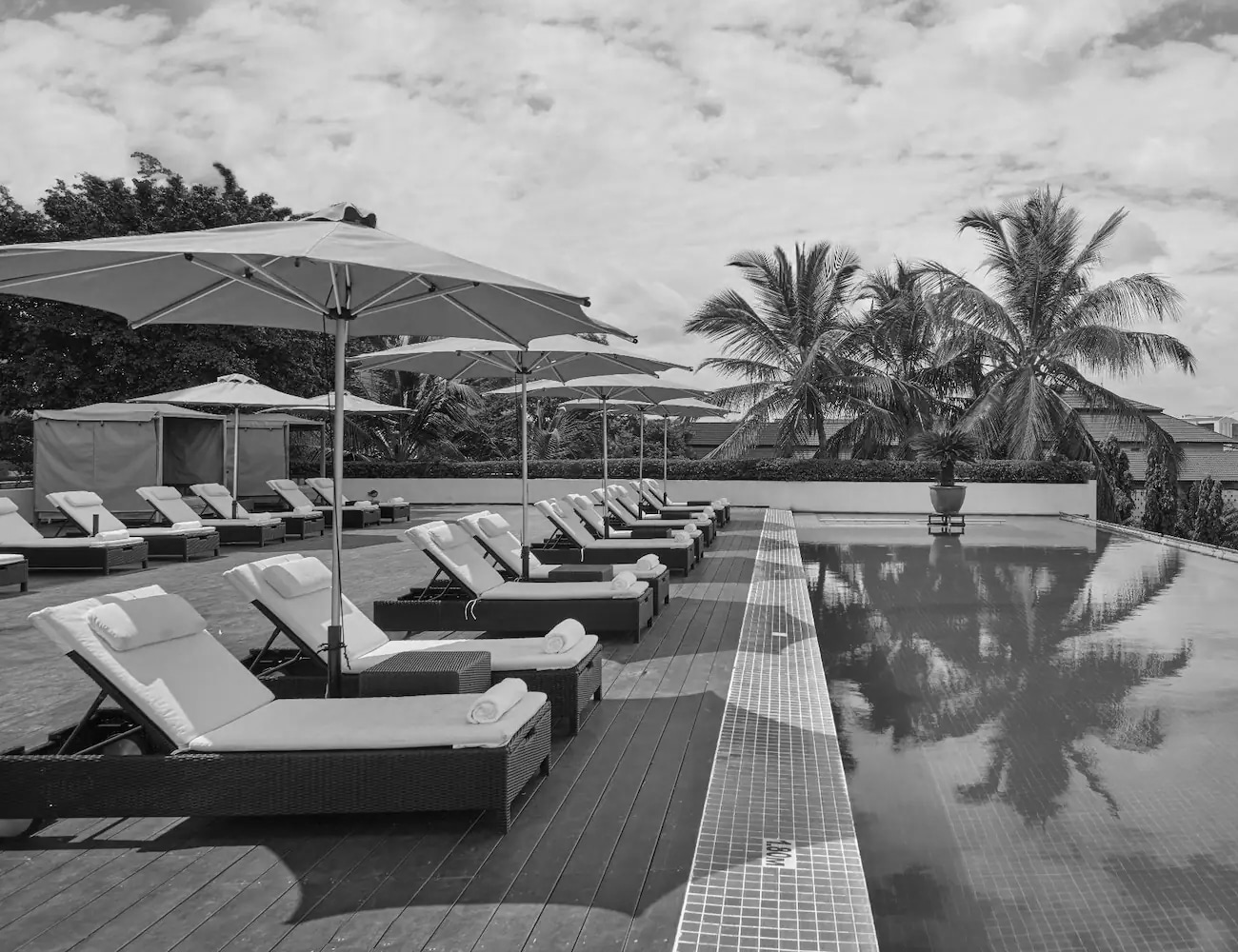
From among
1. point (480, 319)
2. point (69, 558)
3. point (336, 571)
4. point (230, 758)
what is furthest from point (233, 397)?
point (230, 758)

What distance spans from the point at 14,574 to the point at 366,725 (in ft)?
22.7

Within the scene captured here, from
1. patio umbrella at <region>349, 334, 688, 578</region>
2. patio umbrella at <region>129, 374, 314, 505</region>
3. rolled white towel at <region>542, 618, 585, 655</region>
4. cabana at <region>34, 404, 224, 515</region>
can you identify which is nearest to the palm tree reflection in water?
rolled white towel at <region>542, 618, 585, 655</region>

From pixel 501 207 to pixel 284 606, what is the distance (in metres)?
14.9

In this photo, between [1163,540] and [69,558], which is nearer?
[69,558]

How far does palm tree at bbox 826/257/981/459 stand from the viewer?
2144cm

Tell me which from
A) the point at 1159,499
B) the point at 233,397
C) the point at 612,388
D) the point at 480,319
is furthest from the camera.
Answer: the point at 1159,499

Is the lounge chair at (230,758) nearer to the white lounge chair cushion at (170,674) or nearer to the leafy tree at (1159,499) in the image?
the white lounge chair cushion at (170,674)

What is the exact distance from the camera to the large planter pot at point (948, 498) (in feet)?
57.8

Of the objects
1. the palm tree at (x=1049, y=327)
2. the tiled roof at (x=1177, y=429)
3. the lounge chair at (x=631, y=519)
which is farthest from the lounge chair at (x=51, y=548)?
the tiled roof at (x=1177, y=429)

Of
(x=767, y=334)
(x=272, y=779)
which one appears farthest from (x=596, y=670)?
(x=767, y=334)

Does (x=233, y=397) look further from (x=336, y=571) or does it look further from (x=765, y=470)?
(x=765, y=470)

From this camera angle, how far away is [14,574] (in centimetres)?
855

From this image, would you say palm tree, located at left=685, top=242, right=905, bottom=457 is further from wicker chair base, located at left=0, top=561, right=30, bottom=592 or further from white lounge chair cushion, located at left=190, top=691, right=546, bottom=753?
white lounge chair cushion, located at left=190, top=691, right=546, bottom=753

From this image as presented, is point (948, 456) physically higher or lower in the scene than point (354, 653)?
higher
